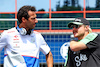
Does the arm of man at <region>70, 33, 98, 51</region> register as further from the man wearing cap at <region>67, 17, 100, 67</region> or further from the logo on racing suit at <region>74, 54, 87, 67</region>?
the logo on racing suit at <region>74, 54, 87, 67</region>

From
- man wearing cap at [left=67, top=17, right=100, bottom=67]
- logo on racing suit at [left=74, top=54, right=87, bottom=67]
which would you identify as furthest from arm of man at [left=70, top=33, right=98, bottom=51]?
logo on racing suit at [left=74, top=54, right=87, bottom=67]

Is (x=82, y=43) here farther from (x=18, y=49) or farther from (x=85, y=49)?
(x=18, y=49)

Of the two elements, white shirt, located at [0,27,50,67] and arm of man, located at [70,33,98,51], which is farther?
white shirt, located at [0,27,50,67]

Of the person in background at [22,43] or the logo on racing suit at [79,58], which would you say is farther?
the person in background at [22,43]

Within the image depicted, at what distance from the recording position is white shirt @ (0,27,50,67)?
2.87 meters

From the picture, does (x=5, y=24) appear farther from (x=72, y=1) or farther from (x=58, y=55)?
(x=72, y=1)

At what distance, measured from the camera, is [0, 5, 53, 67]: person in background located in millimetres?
2869

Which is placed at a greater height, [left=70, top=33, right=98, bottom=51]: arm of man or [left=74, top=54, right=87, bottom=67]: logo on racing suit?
[left=70, top=33, right=98, bottom=51]: arm of man

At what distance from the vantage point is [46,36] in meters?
4.80

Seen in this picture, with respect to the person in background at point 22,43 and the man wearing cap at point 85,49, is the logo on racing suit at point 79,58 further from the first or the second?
the person in background at point 22,43

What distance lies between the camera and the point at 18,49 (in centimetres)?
289

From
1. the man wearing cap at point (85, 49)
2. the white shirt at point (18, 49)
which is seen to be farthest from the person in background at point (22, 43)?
the man wearing cap at point (85, 49)

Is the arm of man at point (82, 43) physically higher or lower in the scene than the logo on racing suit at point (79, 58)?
higher

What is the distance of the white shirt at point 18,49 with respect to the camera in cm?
287
